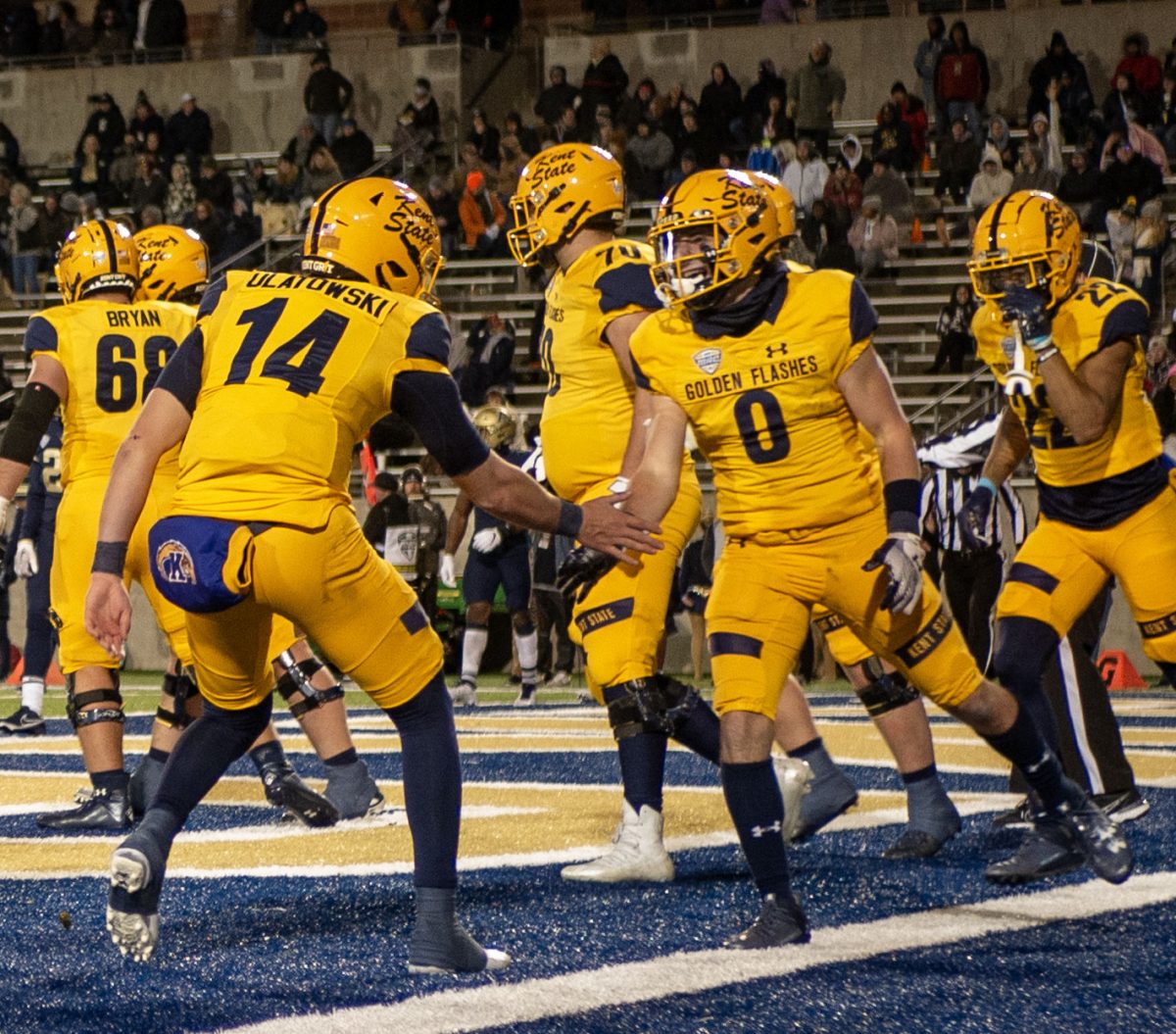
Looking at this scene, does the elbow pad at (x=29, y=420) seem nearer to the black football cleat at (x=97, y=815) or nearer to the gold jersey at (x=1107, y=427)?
the black football cleat at (x=97, y=815)

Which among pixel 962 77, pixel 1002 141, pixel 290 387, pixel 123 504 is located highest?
pixel 962 77

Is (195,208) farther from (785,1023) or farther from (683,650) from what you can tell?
(785,1023)

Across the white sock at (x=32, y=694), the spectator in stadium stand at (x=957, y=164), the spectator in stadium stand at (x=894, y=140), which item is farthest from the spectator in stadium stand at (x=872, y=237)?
the white sock at (x=32, y=694)

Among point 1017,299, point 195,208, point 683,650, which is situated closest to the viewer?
point 1017,299

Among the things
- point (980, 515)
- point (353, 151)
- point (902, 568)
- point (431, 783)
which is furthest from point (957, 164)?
point (431, 783)

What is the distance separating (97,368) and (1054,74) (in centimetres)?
1428

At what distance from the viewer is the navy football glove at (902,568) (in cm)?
464

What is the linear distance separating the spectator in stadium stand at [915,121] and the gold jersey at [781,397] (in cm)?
1486

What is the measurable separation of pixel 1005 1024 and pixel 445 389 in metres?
1.69

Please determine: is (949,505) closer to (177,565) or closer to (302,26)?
(177,565)

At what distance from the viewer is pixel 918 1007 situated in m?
3.79

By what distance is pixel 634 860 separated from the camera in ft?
17.6

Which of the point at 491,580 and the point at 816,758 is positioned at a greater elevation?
the point at 816,758

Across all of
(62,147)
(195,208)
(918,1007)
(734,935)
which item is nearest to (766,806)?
(734,935)
